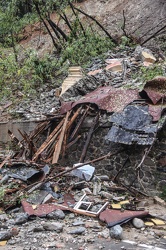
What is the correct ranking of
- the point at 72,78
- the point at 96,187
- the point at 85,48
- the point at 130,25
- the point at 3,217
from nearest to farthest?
the point at 3,217 < the point at 96,187 < the point at 72,78 < the point at 85,48 < the point at 130,25

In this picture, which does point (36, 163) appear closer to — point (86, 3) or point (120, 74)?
point (120, 74)

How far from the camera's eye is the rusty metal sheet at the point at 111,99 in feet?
29.2

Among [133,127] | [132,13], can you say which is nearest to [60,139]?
[133,127]

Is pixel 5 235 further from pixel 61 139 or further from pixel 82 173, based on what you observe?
pixel 61 139

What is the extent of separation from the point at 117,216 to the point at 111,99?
3955 millimetres

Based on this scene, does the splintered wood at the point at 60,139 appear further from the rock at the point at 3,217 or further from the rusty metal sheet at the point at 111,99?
the rock at the point at 3,217

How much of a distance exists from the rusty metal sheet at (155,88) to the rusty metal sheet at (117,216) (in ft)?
10.6

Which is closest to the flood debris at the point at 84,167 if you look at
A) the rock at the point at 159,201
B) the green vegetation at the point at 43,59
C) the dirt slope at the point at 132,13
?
the rock at the point at 159,201

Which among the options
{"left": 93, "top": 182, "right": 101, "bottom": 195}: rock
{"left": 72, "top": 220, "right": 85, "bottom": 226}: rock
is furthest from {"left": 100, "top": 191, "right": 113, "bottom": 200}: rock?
{"left": 72, "top": 220, "right": 85, "bottom": 226}: rock

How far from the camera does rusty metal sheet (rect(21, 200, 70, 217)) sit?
20.9ft

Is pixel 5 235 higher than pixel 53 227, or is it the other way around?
pixel 5 235

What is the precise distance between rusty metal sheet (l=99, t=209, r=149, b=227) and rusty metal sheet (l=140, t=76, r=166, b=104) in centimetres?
323

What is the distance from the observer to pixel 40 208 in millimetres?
6590

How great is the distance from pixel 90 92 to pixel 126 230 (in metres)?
5.78
